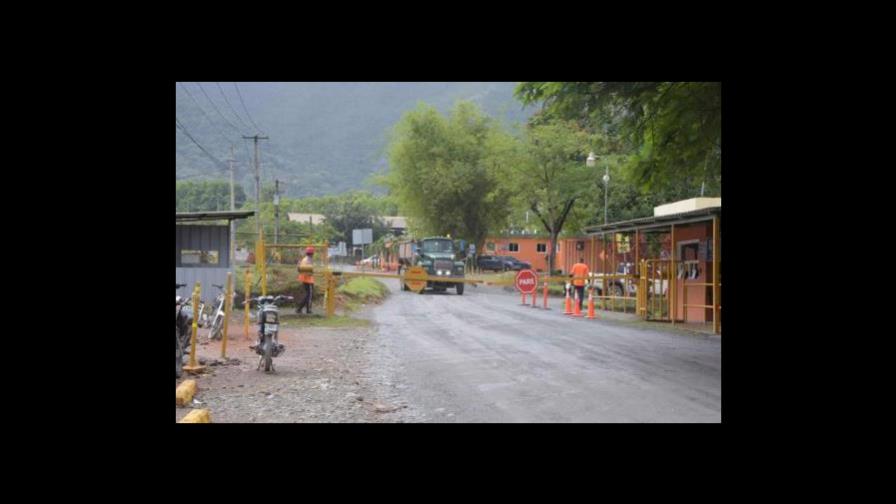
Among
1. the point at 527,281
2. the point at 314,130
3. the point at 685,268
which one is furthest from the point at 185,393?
the point at 314,130

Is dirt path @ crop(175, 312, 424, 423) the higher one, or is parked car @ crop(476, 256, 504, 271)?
parked car @ crop(476, 256, 504, 271)

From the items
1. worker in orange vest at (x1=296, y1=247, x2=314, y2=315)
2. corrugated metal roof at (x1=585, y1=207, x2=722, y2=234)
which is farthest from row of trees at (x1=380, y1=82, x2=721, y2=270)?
worker in orange vest at (x1=296, y1=247, x2=314, y2=315)

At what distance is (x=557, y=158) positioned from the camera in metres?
42.2

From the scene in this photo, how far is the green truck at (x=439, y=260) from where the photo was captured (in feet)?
105

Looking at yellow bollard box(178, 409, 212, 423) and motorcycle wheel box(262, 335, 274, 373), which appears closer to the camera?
yellow bollard box(178, 409, 212, 423)

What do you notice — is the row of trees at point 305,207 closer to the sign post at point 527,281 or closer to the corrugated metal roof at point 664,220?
the corrugated metal roof at point 664,220

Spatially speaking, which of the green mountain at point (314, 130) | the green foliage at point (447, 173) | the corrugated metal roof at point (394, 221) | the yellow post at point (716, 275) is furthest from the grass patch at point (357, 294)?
the corrugated metal roof at point (394, 221)

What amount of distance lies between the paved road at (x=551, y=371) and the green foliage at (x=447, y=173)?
102 feet

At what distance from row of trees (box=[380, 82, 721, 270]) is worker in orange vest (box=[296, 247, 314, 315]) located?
6003 millimetres

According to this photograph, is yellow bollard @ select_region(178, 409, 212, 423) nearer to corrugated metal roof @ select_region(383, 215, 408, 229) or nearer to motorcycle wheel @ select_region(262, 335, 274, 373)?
motorcycle wheel @ select_region(262, 335, 274, 373)

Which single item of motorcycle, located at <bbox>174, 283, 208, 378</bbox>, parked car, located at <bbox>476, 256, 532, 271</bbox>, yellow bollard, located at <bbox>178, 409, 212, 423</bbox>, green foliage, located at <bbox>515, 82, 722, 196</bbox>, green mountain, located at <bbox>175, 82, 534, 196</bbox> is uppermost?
green mountain, located at <bbox>175, 82, 534, 196</bbox>

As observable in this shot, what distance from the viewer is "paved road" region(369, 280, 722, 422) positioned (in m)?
7.95
